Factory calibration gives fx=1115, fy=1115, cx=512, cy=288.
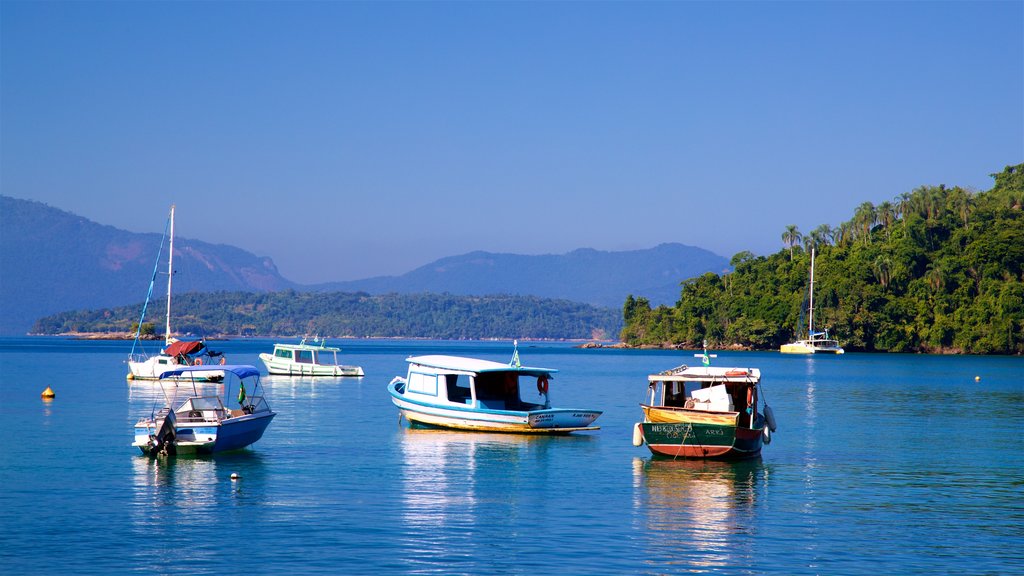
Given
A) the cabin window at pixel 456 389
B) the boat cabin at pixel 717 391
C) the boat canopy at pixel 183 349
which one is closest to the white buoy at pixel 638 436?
the boat cabin at pixel 717 391

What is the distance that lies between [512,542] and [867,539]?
354 inches

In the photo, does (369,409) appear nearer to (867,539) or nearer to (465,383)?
(465,383)

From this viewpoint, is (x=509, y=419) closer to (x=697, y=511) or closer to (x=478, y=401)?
(x=478, y=401)

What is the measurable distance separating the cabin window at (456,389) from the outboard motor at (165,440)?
14.6 m

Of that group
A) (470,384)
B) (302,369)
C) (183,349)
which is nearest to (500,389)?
(470,384)

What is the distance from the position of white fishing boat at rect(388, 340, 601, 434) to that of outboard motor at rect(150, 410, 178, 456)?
1395cm

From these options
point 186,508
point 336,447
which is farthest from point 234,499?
point 336,447

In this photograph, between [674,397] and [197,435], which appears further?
[674,397]

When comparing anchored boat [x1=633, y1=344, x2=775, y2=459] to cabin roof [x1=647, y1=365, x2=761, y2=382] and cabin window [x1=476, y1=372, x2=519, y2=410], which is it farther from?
Answer: cabin window [x1=476, y1=372, x2=519, y2=410]

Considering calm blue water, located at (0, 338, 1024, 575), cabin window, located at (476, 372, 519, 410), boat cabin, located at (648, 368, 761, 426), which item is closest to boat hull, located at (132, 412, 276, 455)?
calm blue water, located at (0, 338, 1024, 575)

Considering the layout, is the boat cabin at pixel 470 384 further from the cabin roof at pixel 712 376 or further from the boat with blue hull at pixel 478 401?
the cabin roof at pixel 712 376

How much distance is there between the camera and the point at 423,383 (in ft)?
175

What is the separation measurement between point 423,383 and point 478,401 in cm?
328

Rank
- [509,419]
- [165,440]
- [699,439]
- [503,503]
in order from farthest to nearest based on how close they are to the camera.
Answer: [509,419] < [699,439] < [165,440] < [503,503]
